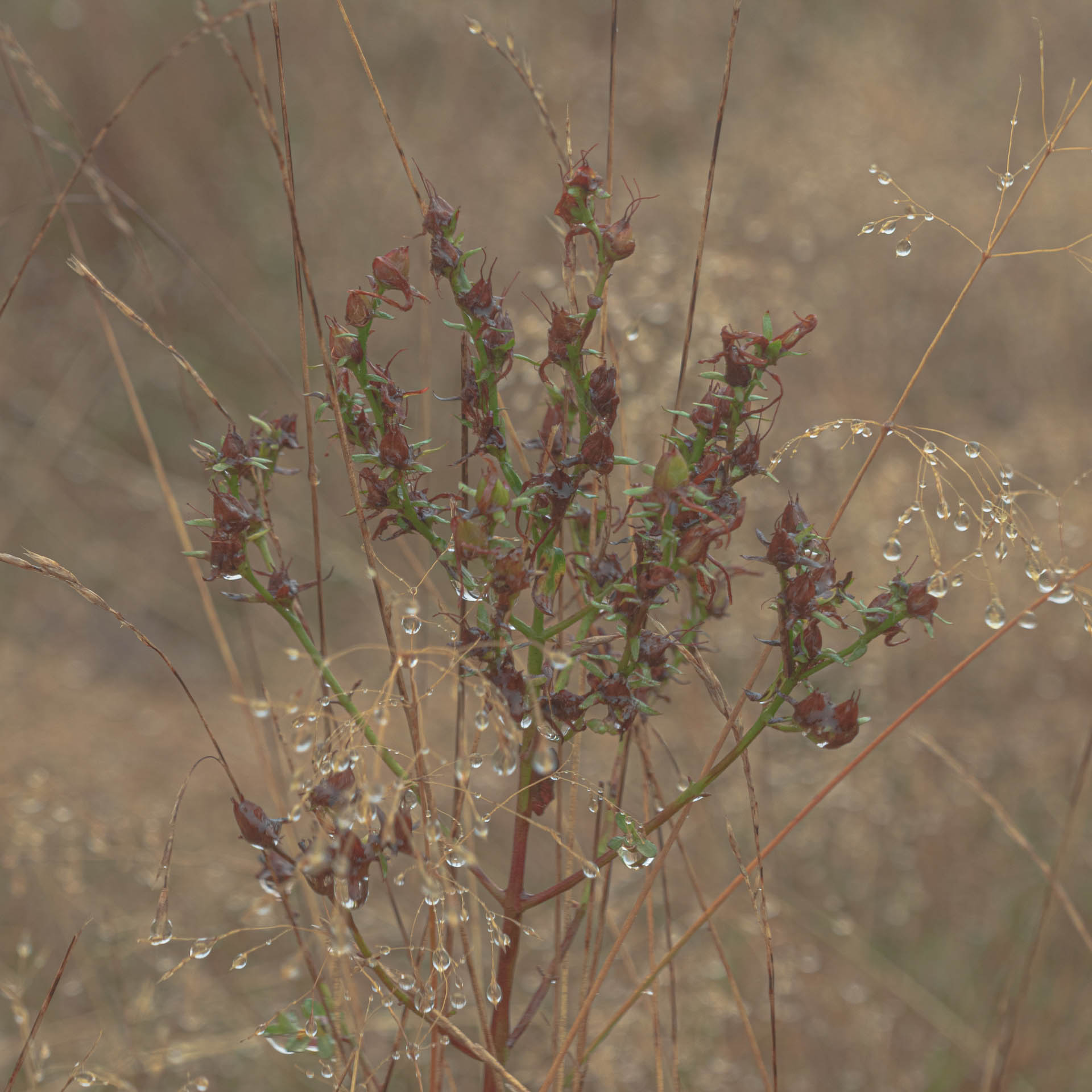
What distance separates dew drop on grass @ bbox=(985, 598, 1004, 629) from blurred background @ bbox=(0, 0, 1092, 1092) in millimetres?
542

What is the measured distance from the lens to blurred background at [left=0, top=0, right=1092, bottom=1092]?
8.38 ft

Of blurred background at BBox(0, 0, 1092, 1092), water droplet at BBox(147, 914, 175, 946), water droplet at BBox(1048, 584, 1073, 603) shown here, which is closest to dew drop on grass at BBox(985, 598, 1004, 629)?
water droplet at BBox(1048, 584, 1073, 603)

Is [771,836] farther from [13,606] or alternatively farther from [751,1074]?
[13,606]

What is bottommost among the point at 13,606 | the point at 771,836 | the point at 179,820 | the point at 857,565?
the point at 179,820

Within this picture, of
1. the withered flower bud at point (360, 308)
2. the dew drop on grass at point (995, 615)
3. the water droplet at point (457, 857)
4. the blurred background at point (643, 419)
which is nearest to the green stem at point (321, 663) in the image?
the water droplet at point (457, 857)

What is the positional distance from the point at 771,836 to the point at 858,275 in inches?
Answer: 91.9

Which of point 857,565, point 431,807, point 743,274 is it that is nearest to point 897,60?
point 857,565

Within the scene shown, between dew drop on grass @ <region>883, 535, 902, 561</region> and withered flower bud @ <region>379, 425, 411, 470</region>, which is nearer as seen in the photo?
withered flower bud @ <region>379, 425, 411, 470</region>

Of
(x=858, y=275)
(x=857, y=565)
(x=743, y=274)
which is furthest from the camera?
(x=858, y=275)

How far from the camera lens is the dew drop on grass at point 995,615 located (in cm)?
107

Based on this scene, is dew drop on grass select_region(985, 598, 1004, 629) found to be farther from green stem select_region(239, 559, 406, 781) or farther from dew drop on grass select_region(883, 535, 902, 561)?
green stem select_region(239, 559, 406, 781)

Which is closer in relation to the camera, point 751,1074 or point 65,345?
point 751,1074

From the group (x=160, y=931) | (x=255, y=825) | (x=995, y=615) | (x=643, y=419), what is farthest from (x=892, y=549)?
(x=643, y=419)

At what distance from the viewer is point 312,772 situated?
846 millimetres
